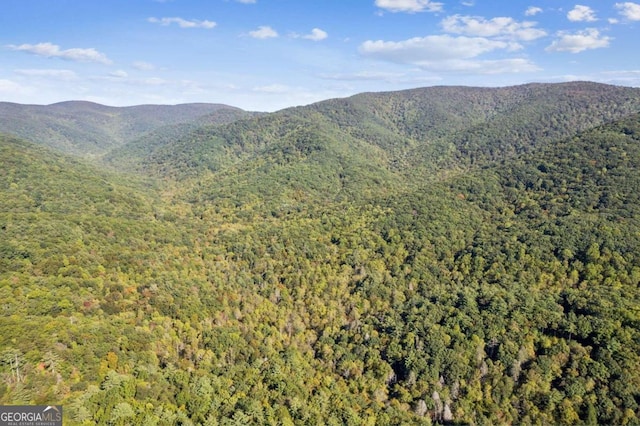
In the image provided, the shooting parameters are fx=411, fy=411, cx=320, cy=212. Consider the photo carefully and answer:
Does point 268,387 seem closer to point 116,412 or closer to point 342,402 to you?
point 342,402

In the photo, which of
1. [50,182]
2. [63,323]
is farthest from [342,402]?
[50,182]

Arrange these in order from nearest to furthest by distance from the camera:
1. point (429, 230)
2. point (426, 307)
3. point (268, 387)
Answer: point (268, 387) → point (426, 307) → point (429, 230)

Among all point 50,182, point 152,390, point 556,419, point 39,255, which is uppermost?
point 50,182

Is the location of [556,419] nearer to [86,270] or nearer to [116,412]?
[116,412]

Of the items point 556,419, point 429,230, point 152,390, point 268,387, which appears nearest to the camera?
point 152,390

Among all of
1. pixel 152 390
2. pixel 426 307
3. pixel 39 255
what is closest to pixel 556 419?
pixel 426 307

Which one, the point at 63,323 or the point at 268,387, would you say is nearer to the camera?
the point at 63,323

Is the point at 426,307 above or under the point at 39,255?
under
